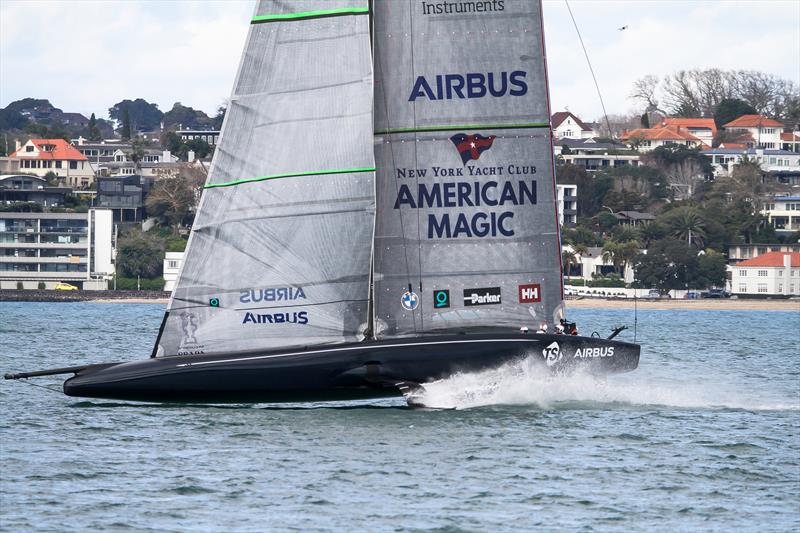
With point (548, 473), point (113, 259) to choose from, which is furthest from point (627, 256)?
point (548, 473)

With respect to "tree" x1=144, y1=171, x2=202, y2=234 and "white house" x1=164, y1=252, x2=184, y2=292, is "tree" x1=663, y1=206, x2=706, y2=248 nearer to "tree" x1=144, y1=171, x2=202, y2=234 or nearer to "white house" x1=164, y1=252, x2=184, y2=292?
"tree" x1=144, y1=171, x2=202, y2=234

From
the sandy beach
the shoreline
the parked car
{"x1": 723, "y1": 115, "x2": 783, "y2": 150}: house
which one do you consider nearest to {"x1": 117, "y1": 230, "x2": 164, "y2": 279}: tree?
the shoreline

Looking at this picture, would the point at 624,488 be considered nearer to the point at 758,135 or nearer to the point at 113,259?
the point at 113,259

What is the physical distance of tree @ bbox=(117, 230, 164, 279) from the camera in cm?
11112

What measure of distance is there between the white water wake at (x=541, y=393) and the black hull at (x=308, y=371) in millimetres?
207

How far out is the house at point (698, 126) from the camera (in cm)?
16775

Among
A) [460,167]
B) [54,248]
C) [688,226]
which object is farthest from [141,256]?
[460,167]

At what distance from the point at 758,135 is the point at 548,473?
153847mm

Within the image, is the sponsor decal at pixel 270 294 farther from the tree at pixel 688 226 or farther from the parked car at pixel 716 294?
the tree at pixel 688 226

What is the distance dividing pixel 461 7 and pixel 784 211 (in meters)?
114

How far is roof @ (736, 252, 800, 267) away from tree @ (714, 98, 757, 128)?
65346 millimetres

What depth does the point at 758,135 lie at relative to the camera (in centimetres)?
16525

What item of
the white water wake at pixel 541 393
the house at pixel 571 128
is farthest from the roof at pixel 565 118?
the white water wake at pixel 541 393

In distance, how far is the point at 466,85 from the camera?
2106 cm
